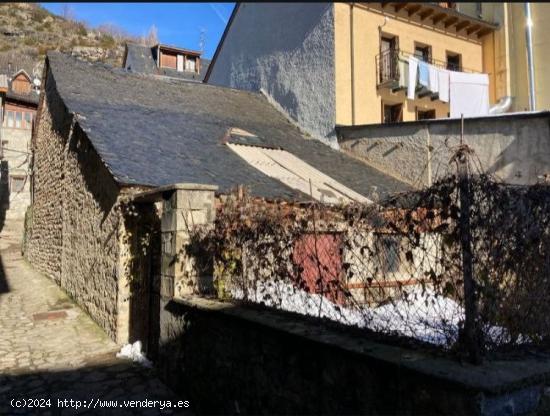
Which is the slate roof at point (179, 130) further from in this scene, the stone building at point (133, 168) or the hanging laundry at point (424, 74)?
the hanging laundry at point (424, 74)

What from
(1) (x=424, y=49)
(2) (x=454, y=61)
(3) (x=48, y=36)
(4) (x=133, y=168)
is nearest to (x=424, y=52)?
(1) (x=424, y=49)

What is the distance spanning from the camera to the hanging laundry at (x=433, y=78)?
1341 centimetres

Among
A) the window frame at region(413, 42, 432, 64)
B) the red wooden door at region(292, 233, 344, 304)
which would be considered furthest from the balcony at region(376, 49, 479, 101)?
the red wooden door at region(292, 233, 344, 304)

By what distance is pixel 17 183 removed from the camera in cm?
2442

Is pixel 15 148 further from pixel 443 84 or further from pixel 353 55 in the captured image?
pixel 443 84

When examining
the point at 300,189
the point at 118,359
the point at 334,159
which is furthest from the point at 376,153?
the point at 118,359

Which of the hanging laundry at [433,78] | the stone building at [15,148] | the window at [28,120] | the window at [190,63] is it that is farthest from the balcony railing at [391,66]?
the window at [28,120]

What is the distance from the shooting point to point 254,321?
3.65m

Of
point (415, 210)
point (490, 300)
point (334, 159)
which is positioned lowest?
point (490, 300)

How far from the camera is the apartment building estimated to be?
13.3 metres

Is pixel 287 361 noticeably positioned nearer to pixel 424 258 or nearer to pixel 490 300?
pixel 424 258

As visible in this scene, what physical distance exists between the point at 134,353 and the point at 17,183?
2192 cm

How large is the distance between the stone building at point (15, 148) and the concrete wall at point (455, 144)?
18233 mm

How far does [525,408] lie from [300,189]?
20.8 ft
